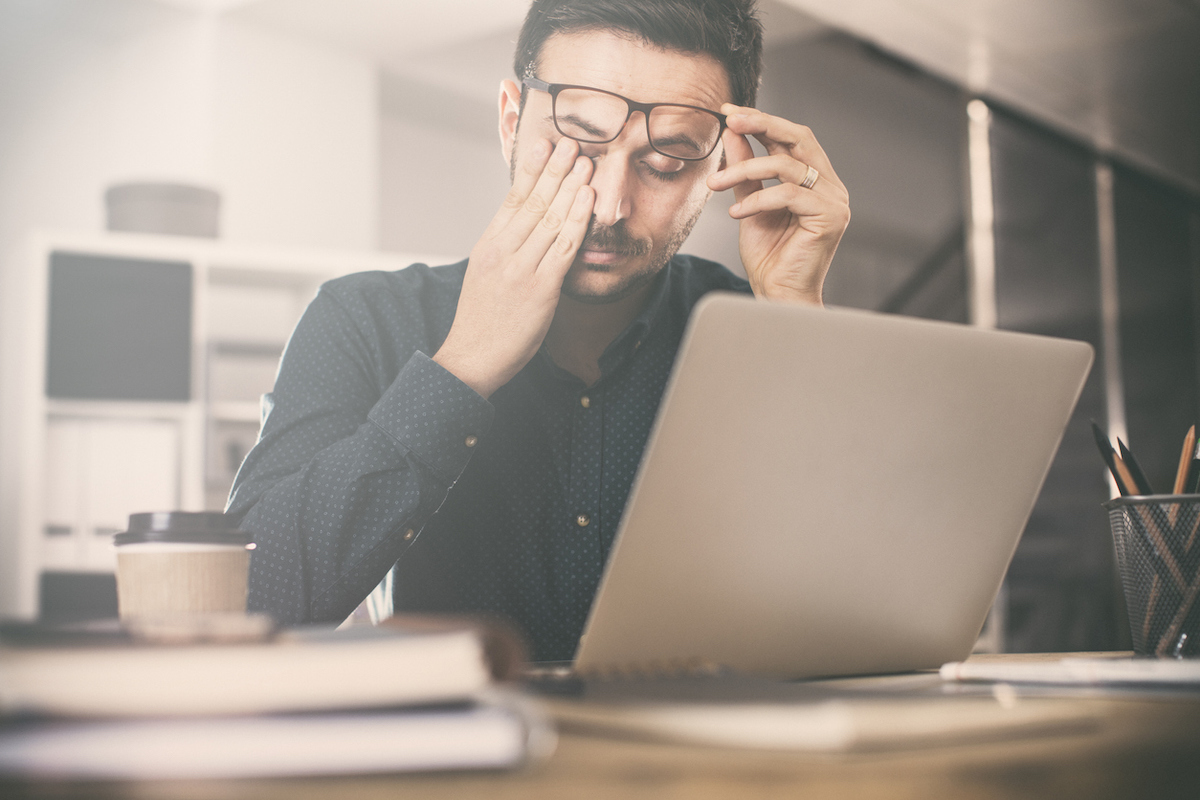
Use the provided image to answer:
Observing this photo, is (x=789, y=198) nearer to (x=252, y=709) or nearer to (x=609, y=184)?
(x=609, y=184)

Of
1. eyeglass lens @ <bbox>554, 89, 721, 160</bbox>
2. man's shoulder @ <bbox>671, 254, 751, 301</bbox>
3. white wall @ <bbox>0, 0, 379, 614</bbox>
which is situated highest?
white wall @ <bbox>0, 0, 379, 614</bbox>

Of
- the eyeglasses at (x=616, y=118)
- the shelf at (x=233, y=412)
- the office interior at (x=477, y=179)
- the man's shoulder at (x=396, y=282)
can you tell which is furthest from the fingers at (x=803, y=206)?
the shelf at (x=233, y=412)

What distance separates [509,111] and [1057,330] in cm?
352

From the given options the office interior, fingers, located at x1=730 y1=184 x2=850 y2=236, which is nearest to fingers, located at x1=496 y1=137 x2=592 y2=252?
fingers, located at x1=730 y1=184 x2=850 y2=236

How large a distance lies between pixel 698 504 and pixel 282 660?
0.92 feet

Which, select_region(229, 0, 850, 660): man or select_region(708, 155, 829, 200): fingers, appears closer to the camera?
select_region(229, 0, 850, 660): man

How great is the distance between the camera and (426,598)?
1.27m

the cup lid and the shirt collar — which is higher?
the shirt collar

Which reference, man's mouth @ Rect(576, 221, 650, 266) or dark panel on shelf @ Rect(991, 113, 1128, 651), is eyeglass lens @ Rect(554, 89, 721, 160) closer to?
man's mouth @ Rect(576, 221, 650, 266)

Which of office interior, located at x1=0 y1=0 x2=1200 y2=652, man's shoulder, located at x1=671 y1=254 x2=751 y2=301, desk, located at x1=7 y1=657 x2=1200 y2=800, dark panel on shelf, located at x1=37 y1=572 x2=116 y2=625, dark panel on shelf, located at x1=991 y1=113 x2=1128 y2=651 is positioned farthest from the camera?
dark panel on shelf, located at x1=991 y1=113 x2=1128 y2=651

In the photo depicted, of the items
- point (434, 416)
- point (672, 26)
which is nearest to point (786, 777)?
point (434, 416)

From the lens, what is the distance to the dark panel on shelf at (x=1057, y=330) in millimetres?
4073

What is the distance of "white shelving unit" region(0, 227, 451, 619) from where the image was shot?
A: 96.7 inches

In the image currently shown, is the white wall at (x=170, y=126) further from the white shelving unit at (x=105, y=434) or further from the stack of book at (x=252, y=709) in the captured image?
the stack of book at (x=252, y=709)
